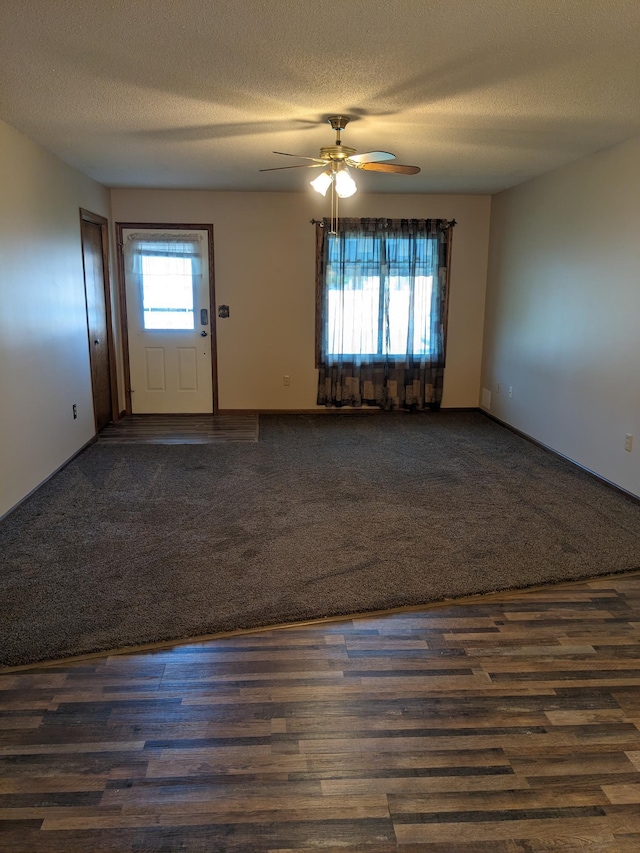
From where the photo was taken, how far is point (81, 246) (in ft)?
17.6

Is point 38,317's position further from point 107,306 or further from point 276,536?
point 276,536

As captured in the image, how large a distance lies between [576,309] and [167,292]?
424 cm

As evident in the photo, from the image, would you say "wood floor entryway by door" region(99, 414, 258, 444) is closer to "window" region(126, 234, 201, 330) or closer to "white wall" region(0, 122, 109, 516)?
"white wall" region(0, 122, 109, 516)

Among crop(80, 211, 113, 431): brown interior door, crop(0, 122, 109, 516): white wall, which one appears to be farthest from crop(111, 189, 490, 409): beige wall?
crop(0, 122, 109, 516): white wall

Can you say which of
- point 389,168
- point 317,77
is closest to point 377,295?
point 389,168

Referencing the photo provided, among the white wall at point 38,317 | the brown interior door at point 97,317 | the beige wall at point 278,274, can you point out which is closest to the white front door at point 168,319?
the beige wall at point 278,274

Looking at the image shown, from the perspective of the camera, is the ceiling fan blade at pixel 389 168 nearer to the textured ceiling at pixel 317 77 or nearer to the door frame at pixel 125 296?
the textured ceiling at pixel 317 77

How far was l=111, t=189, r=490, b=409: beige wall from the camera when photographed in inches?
254

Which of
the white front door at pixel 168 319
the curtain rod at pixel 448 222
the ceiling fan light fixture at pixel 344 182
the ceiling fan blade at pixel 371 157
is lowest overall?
the white front door at pixel 168 319

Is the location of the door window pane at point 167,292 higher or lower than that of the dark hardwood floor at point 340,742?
higher

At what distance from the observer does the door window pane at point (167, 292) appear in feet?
21.4

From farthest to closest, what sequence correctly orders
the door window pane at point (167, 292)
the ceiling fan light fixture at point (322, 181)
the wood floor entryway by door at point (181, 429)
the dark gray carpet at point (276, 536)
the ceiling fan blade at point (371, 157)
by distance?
the door window pane at point (167, 292)
the wood floor entryway by door at point (181, 429)
the ceiling fan light fixture at point (322, 181)
the ceiling fan blade at point (371, 157)
the dark gray carpet at point (276, 536)

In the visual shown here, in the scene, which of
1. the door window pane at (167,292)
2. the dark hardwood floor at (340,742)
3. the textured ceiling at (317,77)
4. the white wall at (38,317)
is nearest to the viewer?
the dark hardwood floor at (340,742)

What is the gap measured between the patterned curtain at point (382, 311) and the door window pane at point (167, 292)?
1469 mm
